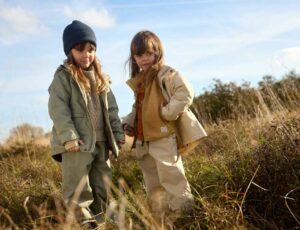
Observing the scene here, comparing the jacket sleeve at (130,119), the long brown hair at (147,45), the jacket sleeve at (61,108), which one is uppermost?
the long brown hair at (147,45)

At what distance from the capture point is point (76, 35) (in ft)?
13.5

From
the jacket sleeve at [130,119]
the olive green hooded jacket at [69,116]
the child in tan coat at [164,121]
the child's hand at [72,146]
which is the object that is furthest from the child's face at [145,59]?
the child's hand at [72,146]

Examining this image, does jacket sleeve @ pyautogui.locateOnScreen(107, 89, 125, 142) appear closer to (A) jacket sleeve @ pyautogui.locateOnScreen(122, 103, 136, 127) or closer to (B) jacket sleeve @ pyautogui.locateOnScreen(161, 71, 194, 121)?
(A) jacket sleeve @ pyautogui.locateOnScreen(122, 103, 136, 127)

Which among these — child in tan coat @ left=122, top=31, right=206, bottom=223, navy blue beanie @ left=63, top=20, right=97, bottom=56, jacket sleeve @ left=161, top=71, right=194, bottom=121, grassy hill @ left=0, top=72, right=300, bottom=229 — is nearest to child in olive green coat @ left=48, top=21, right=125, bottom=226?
navy blue beanie @ left=63, top=20, right=97, bottom=56

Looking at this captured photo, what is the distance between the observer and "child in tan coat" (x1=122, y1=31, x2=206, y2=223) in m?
3.77

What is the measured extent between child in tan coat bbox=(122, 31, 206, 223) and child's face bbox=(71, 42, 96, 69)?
410 millimetres

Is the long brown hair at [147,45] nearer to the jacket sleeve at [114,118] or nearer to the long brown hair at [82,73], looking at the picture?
the long brown hair at [82,73]

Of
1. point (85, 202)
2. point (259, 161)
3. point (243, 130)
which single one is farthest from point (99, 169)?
point (243, 130)

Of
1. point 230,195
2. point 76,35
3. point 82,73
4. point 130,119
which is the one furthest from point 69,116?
point 230,195

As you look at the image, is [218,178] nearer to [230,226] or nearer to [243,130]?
[230,226]

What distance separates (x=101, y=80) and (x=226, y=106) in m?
7.44

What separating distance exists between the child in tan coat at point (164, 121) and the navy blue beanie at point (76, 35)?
423mm

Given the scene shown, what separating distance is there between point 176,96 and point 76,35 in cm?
106

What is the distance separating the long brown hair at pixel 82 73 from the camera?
4.11 meters
